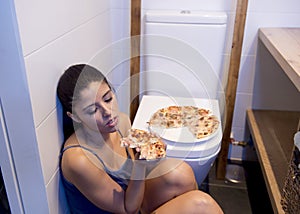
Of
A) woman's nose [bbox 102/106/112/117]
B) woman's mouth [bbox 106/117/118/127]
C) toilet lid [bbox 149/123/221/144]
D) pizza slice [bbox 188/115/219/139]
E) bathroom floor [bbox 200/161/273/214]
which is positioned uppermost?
woman's nose [bbox 102/106/112/117]

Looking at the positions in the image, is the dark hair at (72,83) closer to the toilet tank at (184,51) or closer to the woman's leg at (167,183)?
the woman's leg at (167,183)

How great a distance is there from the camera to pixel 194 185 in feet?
3.50

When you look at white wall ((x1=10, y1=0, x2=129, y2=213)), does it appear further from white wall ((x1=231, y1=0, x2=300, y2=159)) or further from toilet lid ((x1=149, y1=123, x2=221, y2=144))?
white wall ((x1=231, y1=0, x2=300, y2=159))

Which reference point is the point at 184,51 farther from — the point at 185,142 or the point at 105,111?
the point at 105,111

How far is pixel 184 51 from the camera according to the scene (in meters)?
1.34

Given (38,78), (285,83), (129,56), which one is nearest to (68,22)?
(38,78)

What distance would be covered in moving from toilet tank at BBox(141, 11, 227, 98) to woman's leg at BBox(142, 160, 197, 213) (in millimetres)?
454

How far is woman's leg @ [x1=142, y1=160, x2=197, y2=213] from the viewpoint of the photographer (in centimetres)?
102

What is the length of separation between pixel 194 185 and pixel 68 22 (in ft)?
2.13

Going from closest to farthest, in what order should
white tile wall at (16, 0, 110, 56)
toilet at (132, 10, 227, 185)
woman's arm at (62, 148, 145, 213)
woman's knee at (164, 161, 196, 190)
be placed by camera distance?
white tile wall at (16, 0, 110, 56) → woman's arm at (62, 148, 145, 213) → woman's knee at (164, 161, 196, 190) → toilet at (132, 10, 227, 185)

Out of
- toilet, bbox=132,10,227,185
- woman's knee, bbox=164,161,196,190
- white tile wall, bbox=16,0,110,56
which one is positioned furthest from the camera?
toilet, bbox=132,10,227,185

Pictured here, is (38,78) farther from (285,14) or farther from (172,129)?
(285,14)

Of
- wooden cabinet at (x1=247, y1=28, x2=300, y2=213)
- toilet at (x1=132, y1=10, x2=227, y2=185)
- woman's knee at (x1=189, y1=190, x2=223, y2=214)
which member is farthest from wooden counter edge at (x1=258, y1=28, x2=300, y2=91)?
woman's knee at (x1=189, y1=190, x2=223, y2=214)

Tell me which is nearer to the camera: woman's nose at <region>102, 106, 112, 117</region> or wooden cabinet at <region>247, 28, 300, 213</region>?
woman's nose at <region>102, 106, 112, 117</region>
